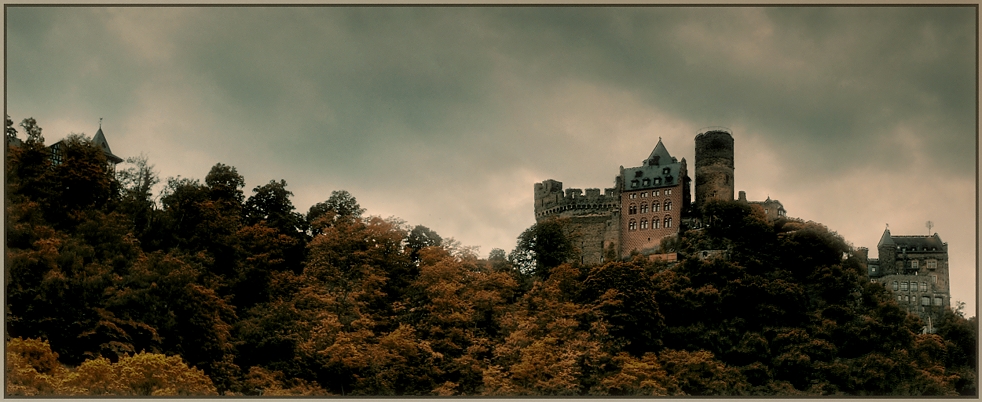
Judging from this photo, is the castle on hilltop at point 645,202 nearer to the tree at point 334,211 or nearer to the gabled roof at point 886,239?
the gabled roof at point 886,239

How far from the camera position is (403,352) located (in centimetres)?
2070

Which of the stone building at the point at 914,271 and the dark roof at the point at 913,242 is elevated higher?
the dark roof at the point at 913,242

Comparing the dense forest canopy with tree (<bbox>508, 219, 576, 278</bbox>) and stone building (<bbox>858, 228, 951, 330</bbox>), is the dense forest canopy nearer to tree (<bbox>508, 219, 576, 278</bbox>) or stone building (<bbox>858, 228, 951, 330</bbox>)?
tree (<bbox>508, 219, 576, 278</bbox>)

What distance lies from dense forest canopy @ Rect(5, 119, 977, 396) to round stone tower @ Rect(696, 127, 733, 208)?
1.57 metres

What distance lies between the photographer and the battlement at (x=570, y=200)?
21.6m

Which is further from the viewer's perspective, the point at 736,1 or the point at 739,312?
the point at 739,312

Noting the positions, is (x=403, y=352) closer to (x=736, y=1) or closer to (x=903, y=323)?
(x=736, y=1)

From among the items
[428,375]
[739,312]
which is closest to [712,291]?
[739,312]

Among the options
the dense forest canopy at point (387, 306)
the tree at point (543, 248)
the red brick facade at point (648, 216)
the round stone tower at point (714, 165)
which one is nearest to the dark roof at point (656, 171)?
the red brick facade at point (648, 216)

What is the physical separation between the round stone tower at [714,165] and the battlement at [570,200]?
207 cm

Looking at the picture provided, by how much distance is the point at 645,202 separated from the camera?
27.3 m

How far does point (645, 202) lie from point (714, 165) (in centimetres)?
242

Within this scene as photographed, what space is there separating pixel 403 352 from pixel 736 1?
890cm

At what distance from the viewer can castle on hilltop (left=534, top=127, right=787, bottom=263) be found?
23141mm
